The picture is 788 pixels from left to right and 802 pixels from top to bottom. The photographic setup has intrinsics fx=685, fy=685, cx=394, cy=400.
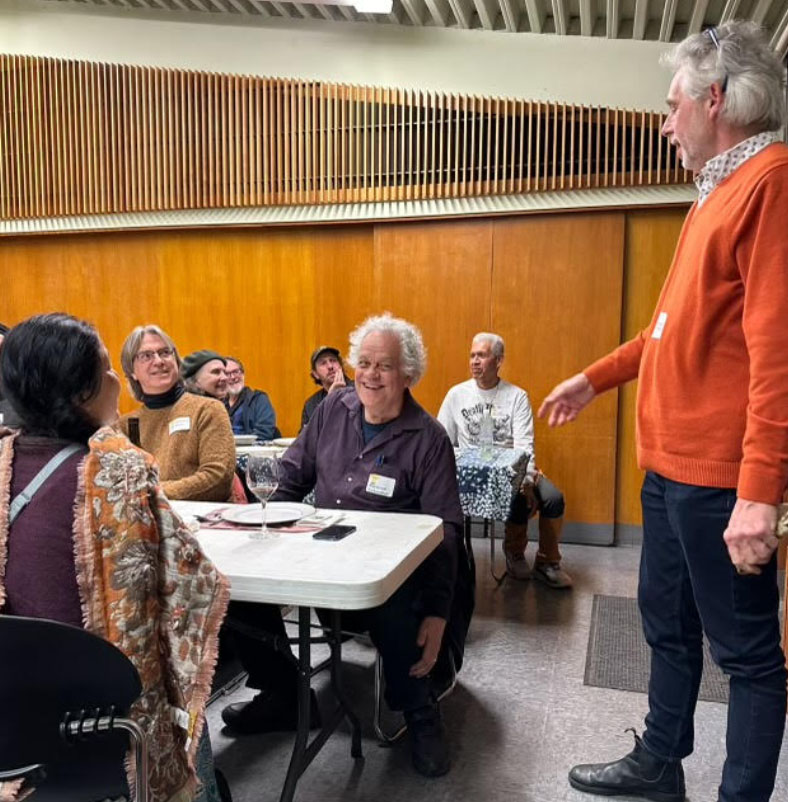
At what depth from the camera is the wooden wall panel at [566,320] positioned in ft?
15.7

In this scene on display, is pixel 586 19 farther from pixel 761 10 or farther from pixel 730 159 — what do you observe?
pixel 730 159

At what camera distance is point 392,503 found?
2.19 metres

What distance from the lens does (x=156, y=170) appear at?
5.51m

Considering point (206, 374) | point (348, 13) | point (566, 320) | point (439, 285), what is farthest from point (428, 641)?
point (348, 13)

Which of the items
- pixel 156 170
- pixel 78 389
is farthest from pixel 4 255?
pixel 78 389

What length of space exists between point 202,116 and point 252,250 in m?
1.09

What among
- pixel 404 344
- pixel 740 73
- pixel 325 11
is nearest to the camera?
pixel 740 73

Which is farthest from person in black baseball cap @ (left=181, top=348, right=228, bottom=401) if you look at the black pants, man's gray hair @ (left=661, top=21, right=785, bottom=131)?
man's gray hair @ (left=661, top=21, right=785, bottom=131)

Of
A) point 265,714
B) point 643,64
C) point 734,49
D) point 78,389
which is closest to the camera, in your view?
point 78,389

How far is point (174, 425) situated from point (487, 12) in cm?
341

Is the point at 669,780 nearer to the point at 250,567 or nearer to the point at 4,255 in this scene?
the point at 250,567

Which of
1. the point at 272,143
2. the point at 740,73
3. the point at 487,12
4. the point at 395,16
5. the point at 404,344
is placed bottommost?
the point at 404,344

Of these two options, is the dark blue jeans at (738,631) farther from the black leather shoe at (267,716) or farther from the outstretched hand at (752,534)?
the black leather shoe at (267,716)

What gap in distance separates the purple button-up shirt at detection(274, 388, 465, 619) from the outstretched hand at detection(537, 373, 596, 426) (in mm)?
455
